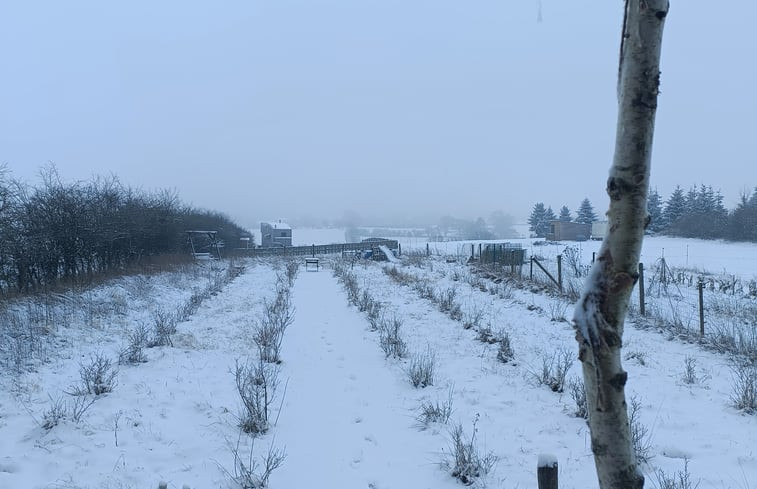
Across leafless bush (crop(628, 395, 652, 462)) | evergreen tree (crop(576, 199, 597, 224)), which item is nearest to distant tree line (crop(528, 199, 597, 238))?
evergreen tree (crop(576, 199, 597, 224))

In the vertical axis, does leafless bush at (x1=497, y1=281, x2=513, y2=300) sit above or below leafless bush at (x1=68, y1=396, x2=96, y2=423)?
above

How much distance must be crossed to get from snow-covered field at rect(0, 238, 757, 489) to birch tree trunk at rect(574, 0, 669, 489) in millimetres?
2923

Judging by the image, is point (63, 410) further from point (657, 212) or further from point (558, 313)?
point (657, 212)

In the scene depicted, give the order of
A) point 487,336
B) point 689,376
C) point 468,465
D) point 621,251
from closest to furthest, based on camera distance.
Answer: point 621,251 → point 468,465 → point 689,376 → point 487,336

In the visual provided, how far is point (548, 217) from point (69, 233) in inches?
3235

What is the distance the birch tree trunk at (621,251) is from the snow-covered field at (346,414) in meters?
2.92

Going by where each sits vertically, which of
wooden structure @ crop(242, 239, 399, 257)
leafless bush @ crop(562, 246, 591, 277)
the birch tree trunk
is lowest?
wooden structure @ crop(242, 239, 399, 257)

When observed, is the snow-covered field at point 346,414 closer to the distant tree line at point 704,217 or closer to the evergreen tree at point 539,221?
the distant tree line at point 704,217

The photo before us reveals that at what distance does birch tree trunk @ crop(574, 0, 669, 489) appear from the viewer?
98 cm

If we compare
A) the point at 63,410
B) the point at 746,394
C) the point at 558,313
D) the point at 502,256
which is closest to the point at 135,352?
the point at 63,410

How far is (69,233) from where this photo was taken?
48.2ft

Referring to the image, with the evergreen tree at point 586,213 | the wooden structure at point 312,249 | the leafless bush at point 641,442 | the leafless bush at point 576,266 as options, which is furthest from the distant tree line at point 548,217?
the leafless bush at point 641,442

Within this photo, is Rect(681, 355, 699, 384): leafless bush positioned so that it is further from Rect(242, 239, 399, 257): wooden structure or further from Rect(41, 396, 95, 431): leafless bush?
Rect(242, 239, 399, 257): wooden structure

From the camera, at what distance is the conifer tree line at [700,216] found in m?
46.1
